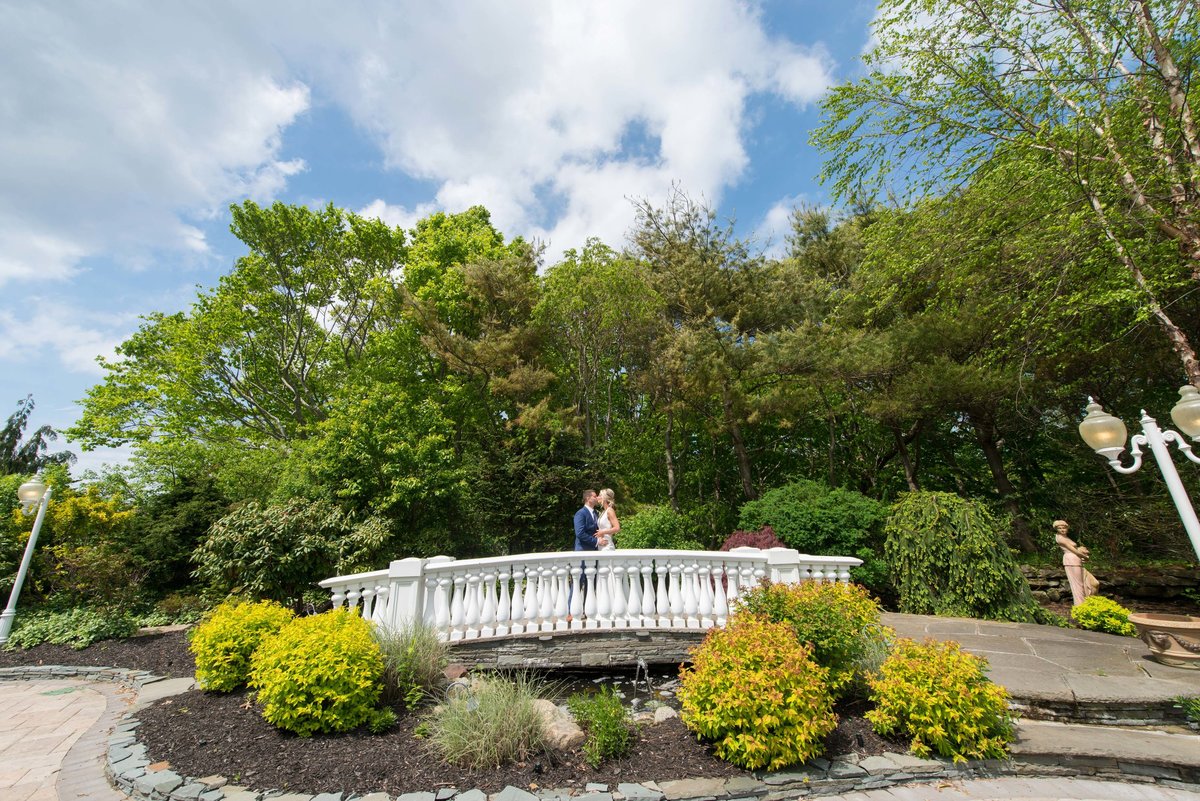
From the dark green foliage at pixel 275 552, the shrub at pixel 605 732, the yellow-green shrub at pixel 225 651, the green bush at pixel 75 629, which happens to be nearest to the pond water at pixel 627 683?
the shrub at pixel 605 732

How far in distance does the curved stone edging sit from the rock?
494 mm

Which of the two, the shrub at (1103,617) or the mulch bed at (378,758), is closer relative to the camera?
the mulch bed at (378,758)

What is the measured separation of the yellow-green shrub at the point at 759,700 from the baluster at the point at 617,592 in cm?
178

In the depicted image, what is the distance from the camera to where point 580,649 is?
527 centimetres

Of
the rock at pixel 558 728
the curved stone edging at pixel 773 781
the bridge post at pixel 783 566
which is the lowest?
the curved stone edging at pixel 773 781

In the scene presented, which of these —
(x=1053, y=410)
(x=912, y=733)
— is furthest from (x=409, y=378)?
(x=1053, y=410)

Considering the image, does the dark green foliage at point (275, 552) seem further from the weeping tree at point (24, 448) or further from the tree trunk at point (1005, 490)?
the weeping tree at point (24, 448)

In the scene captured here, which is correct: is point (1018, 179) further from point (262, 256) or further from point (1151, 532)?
point (262, 256)

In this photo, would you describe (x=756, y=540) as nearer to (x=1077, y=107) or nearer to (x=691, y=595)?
(x=691, y=595)

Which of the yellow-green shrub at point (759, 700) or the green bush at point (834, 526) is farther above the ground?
the green bush at point (834, 526)

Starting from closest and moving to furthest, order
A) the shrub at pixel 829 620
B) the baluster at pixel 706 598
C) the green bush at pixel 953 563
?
the shrub at pixel 829 620 → the baluster at pixel 706 598 → the green bush at pixel 953 563

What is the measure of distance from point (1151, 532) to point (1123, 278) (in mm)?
5725

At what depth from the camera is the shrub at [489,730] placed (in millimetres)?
3424

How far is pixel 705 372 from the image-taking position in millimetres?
13320
